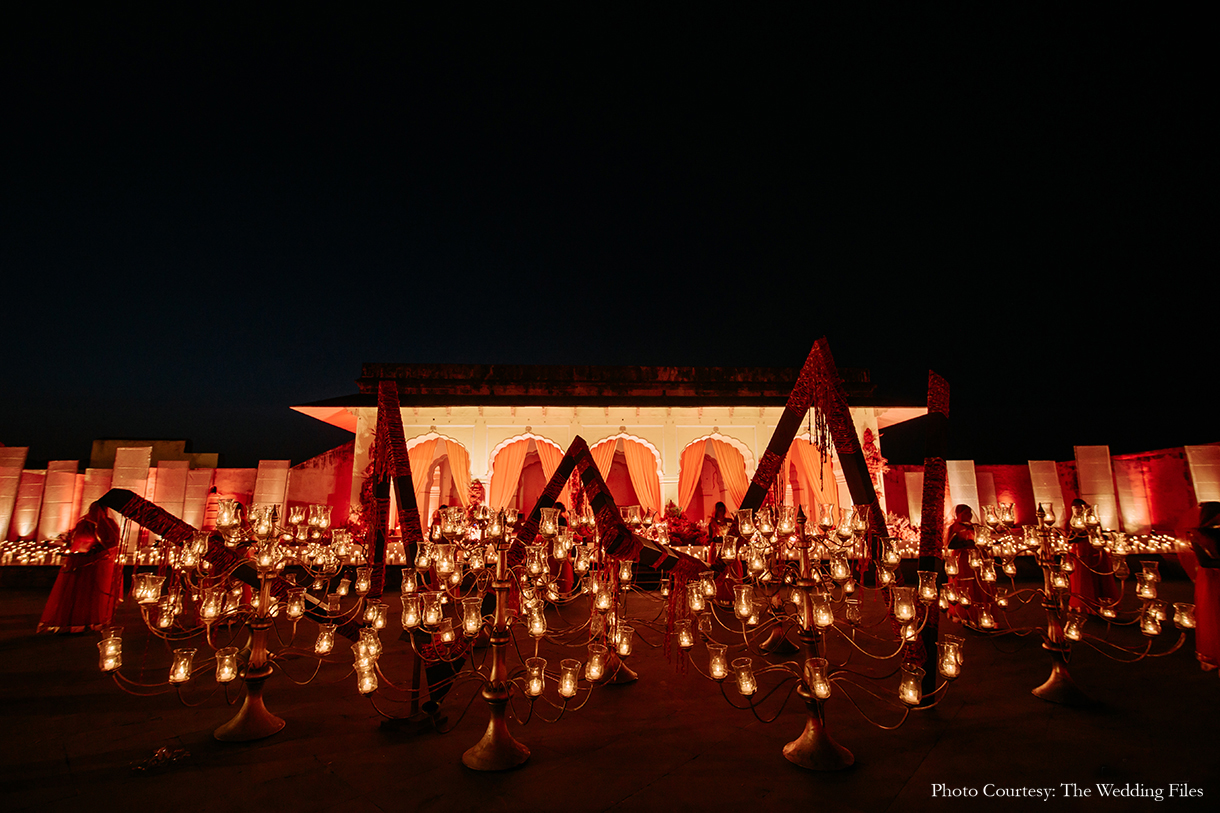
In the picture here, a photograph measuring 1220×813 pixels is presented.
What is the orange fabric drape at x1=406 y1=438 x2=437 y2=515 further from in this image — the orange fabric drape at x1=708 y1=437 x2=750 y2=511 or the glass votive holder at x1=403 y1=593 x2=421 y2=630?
the glass votive holder at x1=403 y1=593 x2=421 y2=630

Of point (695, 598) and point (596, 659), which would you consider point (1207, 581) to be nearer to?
point (695, 598)

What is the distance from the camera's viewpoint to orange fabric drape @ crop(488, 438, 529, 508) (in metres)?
14.0

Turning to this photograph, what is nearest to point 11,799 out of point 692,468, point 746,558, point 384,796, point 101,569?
point 384,796

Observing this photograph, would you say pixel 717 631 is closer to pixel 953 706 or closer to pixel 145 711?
pixel 953 706

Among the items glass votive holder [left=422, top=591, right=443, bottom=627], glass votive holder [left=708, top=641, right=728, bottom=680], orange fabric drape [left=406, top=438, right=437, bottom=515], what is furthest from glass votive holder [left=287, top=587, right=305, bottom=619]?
orange fabric drape [left=406, top=438, right=437, bottom=515]

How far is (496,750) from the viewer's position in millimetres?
3502

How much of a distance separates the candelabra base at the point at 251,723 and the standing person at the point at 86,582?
5.11 metres

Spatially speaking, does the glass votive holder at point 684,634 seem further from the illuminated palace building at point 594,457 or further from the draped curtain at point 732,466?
the draped curtain at point 732,466

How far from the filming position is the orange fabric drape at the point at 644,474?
14219 millimetres

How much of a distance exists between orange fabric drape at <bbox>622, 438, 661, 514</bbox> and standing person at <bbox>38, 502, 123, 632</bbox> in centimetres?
992

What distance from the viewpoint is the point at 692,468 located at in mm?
14930

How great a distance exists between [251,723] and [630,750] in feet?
8.97

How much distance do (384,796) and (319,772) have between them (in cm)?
61

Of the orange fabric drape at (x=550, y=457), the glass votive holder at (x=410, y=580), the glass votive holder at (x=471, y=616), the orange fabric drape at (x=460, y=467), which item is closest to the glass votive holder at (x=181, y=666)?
the glass votive holder at (x=410, y=580)
